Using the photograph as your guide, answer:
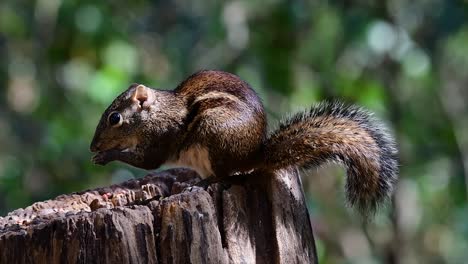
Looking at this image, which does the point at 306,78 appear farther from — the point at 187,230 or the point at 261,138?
the point at 187,230

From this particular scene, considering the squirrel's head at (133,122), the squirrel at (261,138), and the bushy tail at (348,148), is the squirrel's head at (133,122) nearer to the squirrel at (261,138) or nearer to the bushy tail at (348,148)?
the squirrel at (261,138)

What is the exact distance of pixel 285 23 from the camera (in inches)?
195

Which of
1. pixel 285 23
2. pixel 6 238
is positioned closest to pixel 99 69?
pixel 285 23

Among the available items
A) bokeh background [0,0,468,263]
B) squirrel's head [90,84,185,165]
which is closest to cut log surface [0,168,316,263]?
squirrel's head [90,84,185,165]

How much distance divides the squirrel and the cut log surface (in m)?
0.12

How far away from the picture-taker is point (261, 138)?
2.91 metres

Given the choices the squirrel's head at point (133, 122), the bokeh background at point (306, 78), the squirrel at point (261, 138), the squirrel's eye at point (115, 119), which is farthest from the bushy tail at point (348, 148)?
the bokeh background at point (306, 78)

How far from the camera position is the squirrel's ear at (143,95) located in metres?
3.40

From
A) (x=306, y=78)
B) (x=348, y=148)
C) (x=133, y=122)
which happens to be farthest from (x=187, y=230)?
(x=306, y=78)

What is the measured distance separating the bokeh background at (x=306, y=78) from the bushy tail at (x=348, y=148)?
172cm

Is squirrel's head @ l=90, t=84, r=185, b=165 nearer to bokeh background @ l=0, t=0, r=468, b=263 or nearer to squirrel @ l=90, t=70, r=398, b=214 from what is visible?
squirrel @ l=90, t=70, r=398, b=214

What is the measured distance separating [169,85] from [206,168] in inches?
101

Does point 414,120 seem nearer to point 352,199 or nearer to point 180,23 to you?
point 180,23

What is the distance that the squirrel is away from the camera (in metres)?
2.77
